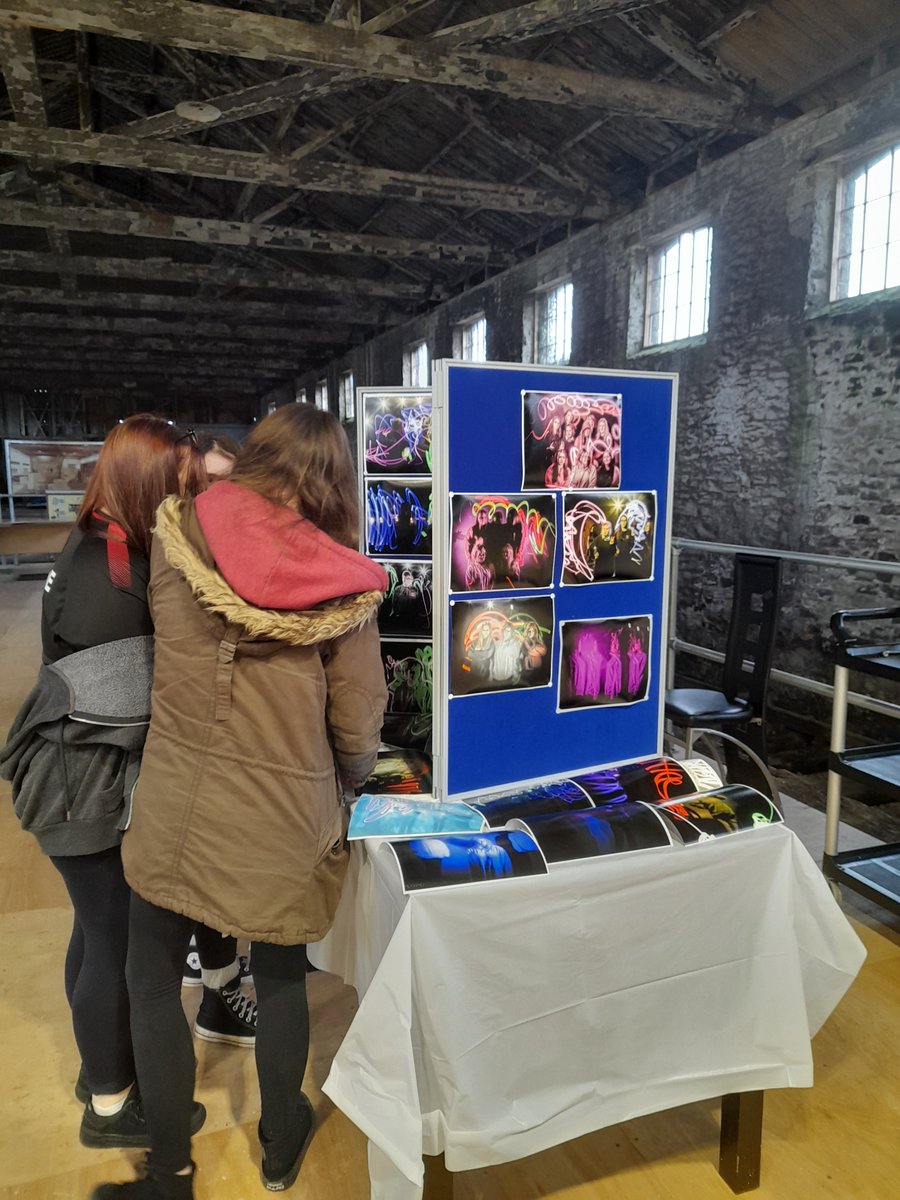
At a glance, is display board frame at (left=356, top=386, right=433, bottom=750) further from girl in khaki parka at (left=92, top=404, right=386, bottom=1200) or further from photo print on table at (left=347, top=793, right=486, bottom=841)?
girl in khaki parka at (left=92, top=404, right=386, bottom=1200)

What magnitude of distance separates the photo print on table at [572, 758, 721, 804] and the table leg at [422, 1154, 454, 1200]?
2.46 ft

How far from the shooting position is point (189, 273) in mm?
9844

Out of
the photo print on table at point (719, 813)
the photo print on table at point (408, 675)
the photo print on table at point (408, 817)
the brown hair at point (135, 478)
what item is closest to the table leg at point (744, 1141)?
the photo print on table at point (719, 813)

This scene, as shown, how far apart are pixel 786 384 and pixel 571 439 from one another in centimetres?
494

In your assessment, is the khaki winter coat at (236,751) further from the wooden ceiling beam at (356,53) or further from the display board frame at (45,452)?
the display board frame at (45,452)

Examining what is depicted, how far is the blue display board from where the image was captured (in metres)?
1.71

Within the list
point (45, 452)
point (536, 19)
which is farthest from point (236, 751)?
point (45, 452)

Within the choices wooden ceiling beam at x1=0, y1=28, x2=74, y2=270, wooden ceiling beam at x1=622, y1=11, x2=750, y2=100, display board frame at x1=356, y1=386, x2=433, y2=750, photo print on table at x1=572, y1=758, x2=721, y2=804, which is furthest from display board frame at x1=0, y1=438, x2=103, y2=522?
photo print on table at x1=572, y1=758, x2=721, y2=804

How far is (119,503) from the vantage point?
1.58 m

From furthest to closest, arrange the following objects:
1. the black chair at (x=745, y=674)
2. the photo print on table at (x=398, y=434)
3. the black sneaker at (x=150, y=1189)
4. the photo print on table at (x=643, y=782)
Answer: the black chair at (x=745, y=674)
the photo print on table at (x=398, y=434)
the photo print on table at (x=643, y=782)
the black sneaker at (x=150, y=1189)

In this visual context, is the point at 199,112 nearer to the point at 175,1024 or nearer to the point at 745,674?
the point at 745,674

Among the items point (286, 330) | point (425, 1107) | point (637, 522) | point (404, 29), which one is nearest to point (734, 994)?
point (425, 1107)

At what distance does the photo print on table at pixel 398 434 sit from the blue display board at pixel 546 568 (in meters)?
0.63

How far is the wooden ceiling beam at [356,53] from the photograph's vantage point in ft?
14.2
